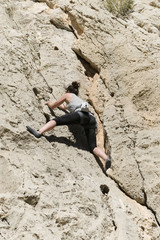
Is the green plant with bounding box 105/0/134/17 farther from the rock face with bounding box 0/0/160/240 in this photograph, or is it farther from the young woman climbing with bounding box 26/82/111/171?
the young woman climbing with bounding box 26/82/111/171

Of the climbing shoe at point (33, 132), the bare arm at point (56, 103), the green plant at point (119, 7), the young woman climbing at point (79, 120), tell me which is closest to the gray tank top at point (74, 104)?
the young woman climbing at point (79, 120)

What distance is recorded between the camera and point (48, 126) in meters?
5.12

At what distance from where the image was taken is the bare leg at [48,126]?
504cm

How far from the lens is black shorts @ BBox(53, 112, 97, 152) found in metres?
5.38

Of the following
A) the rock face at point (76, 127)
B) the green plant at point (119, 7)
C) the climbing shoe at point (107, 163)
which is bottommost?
the climbing shoe at point (107, 163)

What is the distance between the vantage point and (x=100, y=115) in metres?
6.36

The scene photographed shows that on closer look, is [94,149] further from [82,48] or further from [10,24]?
[10,24]

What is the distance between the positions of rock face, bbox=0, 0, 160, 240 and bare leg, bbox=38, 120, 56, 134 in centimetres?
19

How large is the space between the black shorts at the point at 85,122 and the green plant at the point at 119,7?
3564 millimetres

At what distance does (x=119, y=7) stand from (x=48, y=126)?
174 inches

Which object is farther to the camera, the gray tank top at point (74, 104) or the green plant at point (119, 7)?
the green plant at point (119, 7)

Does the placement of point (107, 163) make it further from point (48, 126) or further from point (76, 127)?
point (48, 126)

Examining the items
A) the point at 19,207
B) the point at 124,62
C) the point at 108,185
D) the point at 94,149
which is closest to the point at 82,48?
the point at 124,62

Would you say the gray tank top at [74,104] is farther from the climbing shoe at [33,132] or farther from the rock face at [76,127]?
the climbing shoe at [33,132]
